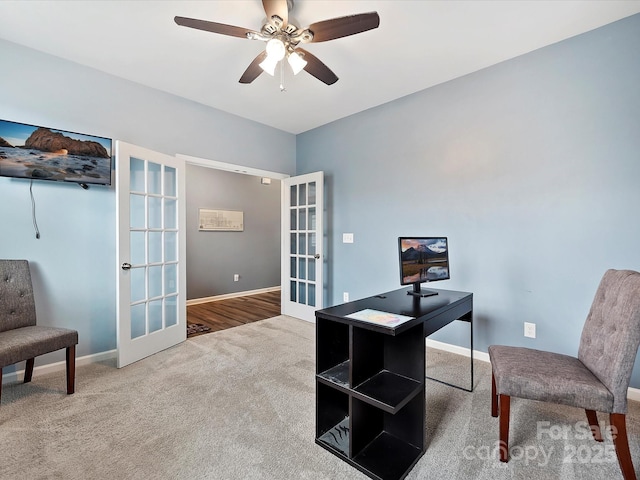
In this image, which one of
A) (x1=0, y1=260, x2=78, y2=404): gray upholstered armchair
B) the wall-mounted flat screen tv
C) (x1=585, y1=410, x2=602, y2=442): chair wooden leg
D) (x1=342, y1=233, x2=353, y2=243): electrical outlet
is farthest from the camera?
(x1=342, y1=233, x2=353, y2=243): electrical outlet

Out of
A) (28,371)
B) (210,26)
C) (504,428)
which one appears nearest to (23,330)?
(28,371)

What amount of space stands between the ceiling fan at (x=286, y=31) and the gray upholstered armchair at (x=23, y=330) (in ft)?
7.15

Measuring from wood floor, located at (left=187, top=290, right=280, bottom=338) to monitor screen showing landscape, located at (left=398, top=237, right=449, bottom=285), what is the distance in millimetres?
2630

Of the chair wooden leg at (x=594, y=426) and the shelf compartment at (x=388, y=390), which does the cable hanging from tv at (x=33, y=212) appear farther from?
the chair wooden leg at (x=594, y=426)

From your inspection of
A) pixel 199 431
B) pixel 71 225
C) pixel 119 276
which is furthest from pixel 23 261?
pixel 199 431

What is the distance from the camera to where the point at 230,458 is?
1.53 m

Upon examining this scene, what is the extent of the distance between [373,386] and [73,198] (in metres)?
2.86

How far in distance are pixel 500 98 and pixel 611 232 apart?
1.37 m

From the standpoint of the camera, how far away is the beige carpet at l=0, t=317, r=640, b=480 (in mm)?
1447

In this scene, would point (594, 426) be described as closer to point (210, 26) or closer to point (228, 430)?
point (228, 430)

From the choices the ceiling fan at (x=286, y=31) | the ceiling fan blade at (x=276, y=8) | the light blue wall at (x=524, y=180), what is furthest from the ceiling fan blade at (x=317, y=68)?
the light blue wall at (x=524, y=180)

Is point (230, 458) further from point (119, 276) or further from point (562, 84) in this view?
point (562, 84)

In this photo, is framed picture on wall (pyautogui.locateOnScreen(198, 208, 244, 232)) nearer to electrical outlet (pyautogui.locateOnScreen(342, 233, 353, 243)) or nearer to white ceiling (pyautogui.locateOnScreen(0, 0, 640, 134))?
white ceiling (pyautogui.locateOnScreen(0, 0, 640, 134))

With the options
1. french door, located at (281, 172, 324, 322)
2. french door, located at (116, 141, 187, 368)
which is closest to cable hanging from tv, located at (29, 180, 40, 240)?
french door, located at (116, 141, 187, 368)
